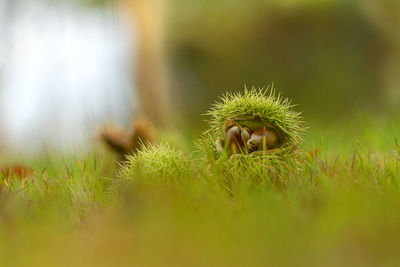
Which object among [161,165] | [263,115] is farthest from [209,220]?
[263,115]

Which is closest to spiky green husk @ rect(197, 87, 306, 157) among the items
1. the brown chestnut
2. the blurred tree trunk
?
the brown chestnut

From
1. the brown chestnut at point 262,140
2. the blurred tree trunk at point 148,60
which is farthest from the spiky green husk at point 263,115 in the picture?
the blurred tree trunk at point 148,60

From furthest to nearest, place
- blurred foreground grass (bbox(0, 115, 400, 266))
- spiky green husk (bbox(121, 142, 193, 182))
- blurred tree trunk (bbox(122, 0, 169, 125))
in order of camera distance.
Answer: blurred tree trunk (bbox(122, 0, 169, 125)) → spiky green husk (bbox(121, 142, 193, 182)) → blurred foreground grass (bbox(0, 115, 400, 266))

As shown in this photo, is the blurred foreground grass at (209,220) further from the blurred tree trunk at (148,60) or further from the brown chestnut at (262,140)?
the blurred tree trunk at (148,60)

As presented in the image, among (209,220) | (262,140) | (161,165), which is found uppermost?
(262,140)

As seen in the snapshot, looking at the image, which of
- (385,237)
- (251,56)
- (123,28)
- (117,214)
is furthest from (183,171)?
(251,56)

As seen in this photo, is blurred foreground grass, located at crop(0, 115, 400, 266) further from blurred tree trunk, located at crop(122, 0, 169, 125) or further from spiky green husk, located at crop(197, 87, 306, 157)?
blurred tree trunk, located at crop(122, 0, 169, 125)

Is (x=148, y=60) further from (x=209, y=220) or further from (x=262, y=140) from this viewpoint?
(x=209, y=220)
